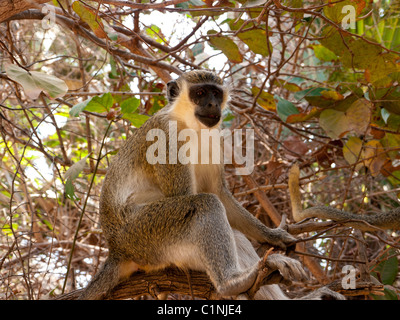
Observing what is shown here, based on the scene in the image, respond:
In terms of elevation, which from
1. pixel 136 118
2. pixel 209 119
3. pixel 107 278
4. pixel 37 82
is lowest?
pixel 107 278

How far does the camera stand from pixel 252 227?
4.16 meters

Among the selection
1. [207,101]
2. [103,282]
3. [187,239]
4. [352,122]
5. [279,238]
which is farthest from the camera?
[352,122]

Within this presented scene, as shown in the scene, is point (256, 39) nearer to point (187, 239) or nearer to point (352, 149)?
point (352, 149)

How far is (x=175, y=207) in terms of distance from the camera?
3.56 m

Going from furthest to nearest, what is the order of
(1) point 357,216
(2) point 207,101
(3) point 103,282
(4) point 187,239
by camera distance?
1. (2) point 207,101
2. (3) point 103,282
3. (1) point 357,216
4. (4) point 187,239

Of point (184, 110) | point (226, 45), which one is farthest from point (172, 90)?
point (226, 45)

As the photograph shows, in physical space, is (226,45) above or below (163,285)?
Result: above

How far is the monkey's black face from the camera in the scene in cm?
399

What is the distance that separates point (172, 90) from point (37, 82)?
150cm

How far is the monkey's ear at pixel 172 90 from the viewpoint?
4266mm

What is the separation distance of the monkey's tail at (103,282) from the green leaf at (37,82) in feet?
5.17
